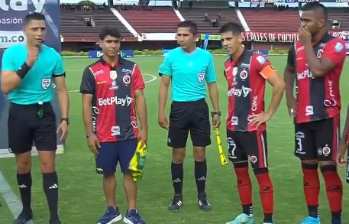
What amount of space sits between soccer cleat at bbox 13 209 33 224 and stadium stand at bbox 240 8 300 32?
51047 millimetres

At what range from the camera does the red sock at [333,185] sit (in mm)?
5285

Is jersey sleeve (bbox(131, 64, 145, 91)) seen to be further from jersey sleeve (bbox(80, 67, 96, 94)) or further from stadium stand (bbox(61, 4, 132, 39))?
stadium stand (bbox(61, 4, 132, 39))

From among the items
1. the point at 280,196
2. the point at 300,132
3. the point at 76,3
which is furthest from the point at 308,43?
the point at 76,3

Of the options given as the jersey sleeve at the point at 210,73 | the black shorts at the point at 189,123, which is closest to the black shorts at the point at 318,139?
the black shorts at the point at 189,123

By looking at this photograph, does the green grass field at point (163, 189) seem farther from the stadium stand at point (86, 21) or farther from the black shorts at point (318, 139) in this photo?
the stadium stand at point (86, 21)

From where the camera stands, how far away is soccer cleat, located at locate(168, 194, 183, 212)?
6.22m

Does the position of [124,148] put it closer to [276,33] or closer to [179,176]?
[179,176]

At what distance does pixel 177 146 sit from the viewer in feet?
20.7

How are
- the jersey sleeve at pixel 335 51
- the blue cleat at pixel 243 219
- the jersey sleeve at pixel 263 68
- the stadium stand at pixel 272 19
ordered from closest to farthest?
the jersey sleeve at pixel 335 51
the jersey sleeve at pixel 263 68
the blue cleat at pixel 243 219
the stadium stand at pixel 272 19

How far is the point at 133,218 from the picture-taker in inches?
223

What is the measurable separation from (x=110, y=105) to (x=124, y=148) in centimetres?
48

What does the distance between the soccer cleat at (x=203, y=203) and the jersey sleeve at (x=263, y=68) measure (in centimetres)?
181

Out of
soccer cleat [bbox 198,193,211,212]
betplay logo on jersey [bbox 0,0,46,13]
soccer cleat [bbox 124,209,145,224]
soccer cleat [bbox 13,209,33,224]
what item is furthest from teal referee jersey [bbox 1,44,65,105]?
betplay logo on jersey [bbox 0,0,46,13]

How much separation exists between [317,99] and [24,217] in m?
3.29
